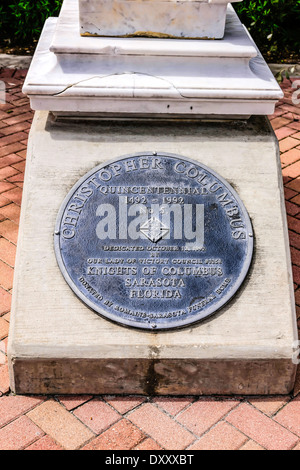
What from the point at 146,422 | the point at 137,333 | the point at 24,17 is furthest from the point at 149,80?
the point at 24,17

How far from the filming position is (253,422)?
242 centimetres

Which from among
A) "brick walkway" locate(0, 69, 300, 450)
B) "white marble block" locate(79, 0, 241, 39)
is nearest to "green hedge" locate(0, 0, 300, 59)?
"white marble block" locate(79, 0, 241, 39)

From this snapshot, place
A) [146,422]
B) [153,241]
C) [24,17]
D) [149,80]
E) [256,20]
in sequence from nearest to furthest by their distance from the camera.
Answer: [146,422]
[153,241]
[149,80]
[256,20]
[24,17]

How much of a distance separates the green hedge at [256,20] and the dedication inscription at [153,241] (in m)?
4.11

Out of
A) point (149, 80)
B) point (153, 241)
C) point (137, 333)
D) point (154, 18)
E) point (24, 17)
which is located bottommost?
point (137, 333)

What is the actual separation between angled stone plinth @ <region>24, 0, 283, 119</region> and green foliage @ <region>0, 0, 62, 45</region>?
12.2 ft

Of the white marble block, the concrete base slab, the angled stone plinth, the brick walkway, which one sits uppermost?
the white marble block

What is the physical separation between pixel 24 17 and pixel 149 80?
13.9ft

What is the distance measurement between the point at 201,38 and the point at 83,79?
0.67 metres

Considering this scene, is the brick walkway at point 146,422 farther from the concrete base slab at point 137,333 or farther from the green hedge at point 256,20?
the green hedge at point 256,20

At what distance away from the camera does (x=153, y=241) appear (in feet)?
8.77

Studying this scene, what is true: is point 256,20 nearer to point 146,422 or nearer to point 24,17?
point 24,17

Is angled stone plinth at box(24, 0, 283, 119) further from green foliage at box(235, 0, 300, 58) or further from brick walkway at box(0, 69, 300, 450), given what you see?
green foliage at box(235, 0, 300, 58)

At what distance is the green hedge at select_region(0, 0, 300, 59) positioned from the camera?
20.4ft
